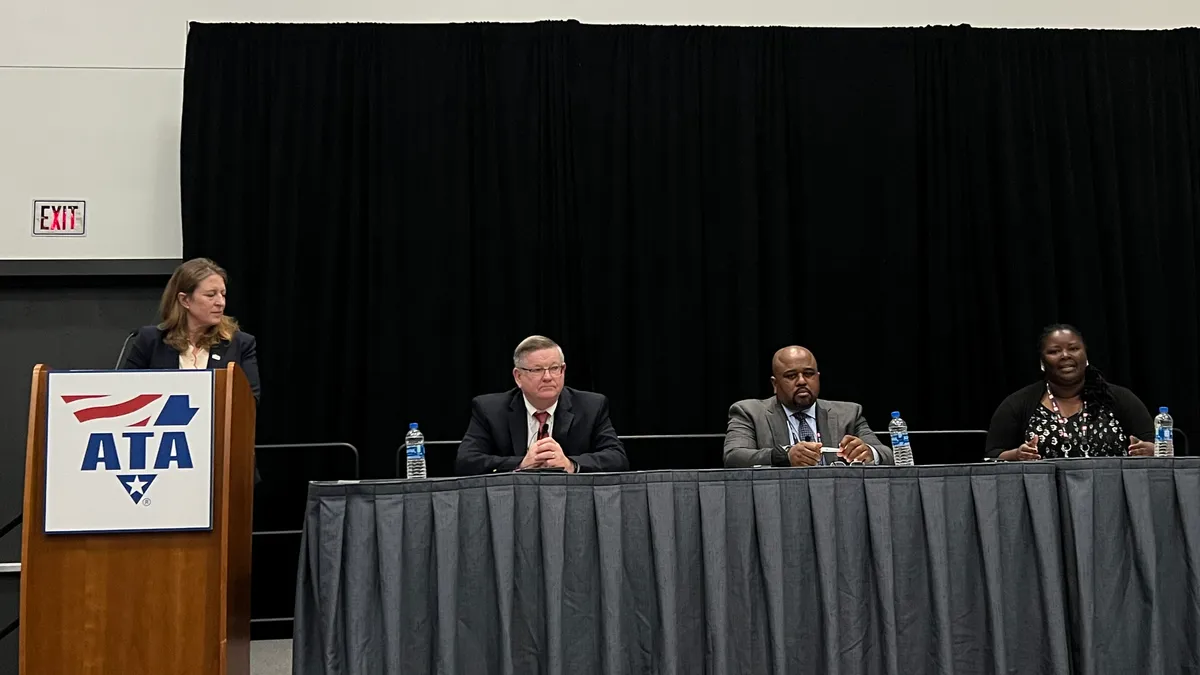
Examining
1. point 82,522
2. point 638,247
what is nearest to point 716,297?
point 638,247

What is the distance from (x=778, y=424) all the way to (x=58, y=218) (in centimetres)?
357

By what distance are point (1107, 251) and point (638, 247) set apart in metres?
2.41

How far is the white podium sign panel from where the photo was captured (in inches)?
103

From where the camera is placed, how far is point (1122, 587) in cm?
298

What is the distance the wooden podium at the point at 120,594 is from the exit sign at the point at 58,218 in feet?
9.06

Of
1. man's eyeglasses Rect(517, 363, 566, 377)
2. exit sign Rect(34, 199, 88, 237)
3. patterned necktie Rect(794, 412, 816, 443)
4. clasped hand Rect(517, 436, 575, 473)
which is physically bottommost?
clasped hand Rect(517, 436, 575, 473)

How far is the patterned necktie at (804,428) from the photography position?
13.3 ft

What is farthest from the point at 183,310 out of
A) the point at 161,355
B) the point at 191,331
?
the point at 161,355

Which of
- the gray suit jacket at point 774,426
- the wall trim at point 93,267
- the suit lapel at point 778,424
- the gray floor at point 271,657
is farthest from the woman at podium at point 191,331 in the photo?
the suit lapel at point 778,424

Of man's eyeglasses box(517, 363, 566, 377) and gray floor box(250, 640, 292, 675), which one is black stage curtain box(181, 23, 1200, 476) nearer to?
gray floor box(250, 640, 292, 675)

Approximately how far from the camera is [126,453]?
2648mm

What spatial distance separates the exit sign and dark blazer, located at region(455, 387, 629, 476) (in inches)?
99.7

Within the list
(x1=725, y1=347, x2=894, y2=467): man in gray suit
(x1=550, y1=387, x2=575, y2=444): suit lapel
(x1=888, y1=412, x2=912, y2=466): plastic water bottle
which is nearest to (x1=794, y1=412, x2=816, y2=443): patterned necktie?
(x1=725, y1=347, x2=894, y2=467): man in gray suit

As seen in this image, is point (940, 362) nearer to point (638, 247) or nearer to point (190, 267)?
point (638, 247)
